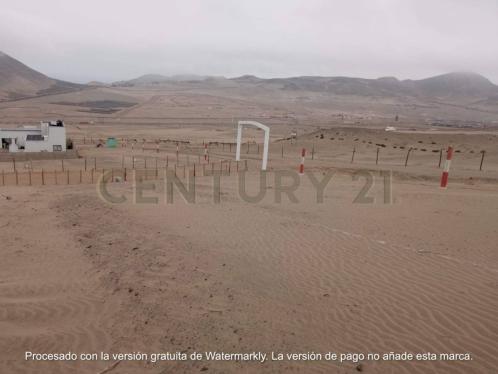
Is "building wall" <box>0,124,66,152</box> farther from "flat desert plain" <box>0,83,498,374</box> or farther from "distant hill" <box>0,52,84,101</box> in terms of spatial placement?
"distant hill" <box>0,52,84,101</box>

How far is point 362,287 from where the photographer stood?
695 cm

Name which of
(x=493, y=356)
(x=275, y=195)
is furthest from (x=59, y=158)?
(x=493, y=356)

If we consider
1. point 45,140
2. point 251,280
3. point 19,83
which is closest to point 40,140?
point 45,140

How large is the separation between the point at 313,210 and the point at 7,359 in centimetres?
970

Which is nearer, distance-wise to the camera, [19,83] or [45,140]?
[45,140]

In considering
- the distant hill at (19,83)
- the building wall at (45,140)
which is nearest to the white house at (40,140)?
the building wall at (45,140)

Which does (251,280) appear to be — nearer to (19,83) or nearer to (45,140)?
(45,140)

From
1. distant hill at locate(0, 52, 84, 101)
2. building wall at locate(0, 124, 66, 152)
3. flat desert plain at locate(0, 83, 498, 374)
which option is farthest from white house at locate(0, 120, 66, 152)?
distant hill at locate(0, 52, 84, 101)

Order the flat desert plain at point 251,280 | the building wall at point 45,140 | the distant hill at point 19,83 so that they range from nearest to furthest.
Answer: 1. the flat desert plain at point 251,280
2. the building wall at point 45,140
3. the distant hill at point 19,83

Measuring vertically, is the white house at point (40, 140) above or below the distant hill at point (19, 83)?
below

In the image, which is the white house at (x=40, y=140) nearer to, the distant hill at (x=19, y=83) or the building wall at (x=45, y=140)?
the building wall at (x=45, y=140)

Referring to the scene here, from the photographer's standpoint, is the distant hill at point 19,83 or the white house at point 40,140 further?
the distant hill at point 19,83

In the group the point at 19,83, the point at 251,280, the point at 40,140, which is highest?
the point at 19,83

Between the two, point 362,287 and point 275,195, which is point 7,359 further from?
point 275,195
